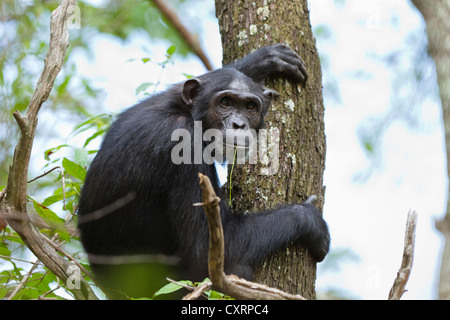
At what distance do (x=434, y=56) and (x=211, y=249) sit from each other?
2.81m

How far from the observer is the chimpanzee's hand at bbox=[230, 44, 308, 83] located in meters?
5.33

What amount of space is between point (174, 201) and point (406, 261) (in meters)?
2.29

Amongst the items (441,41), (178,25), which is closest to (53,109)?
(178,25)

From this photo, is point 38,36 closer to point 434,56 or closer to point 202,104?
point 202,104

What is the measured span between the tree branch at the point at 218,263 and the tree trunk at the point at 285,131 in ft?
5.14

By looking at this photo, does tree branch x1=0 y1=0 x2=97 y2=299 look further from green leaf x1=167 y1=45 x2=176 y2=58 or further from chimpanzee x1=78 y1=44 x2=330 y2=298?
green leaf x1=167 y1=45 x2=176 y2=58

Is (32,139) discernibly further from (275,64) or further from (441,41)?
(441,41)

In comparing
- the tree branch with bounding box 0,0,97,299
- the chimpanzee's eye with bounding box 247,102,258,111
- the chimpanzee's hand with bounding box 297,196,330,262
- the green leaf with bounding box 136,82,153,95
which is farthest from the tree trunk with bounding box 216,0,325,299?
the tree branch with bounding box 0,0,97,299

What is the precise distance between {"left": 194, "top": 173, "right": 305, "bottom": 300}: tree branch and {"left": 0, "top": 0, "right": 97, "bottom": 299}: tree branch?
4.59 feet

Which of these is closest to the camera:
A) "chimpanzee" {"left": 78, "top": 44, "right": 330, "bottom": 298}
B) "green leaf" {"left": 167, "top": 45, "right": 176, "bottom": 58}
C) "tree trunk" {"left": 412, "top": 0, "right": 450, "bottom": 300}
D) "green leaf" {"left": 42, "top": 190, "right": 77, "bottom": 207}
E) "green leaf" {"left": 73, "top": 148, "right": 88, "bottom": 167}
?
Result: "tree trunk" {"left": 412, "top": 0, "right": 450, "bottom": 300}

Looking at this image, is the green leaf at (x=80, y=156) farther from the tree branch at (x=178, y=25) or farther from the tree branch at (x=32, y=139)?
the tree branch at (x=178, y=25)
